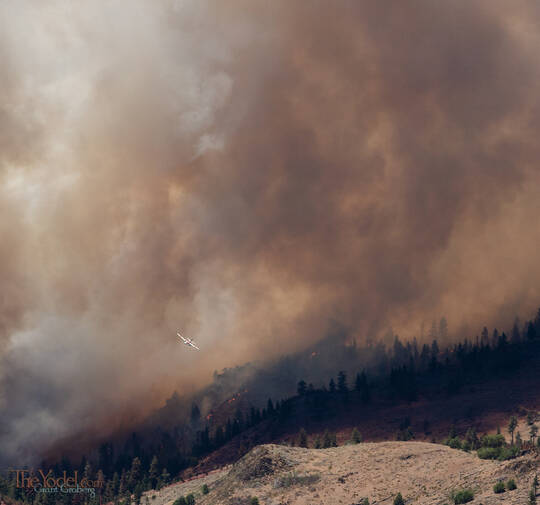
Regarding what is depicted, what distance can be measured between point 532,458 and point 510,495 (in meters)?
13.1

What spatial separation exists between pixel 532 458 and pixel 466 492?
561 inches

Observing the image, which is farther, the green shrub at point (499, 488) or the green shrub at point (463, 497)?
the green shrub at point (463, 497)

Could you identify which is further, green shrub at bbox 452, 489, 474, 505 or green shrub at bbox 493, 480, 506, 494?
green shrub at bbox 452, 489, 474, 505

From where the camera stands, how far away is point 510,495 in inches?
7313

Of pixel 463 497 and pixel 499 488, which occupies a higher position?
pixel 499 488

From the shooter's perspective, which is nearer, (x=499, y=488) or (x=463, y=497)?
(x=499, y=488)

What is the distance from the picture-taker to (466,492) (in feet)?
640

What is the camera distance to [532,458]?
643ft

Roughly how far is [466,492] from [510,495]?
11.3 meters
